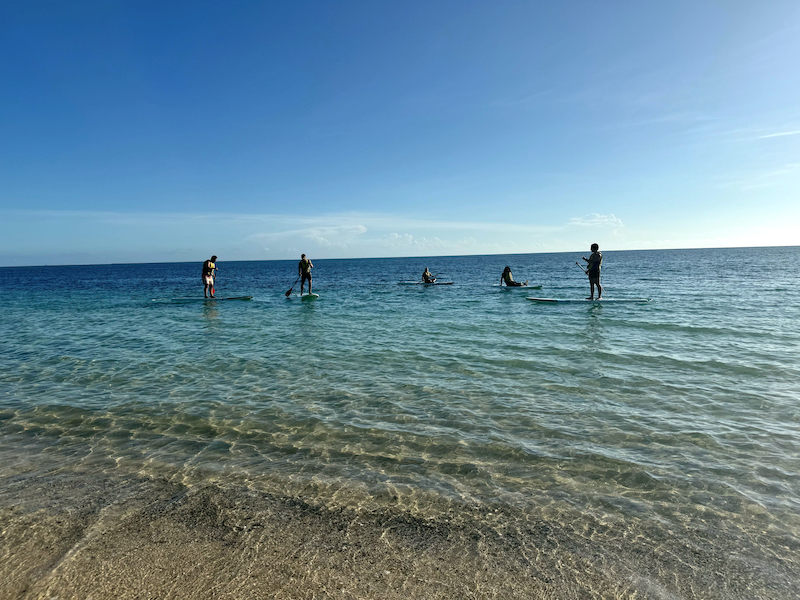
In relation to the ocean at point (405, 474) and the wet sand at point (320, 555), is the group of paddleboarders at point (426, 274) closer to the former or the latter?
the ocean at point (405, 474)

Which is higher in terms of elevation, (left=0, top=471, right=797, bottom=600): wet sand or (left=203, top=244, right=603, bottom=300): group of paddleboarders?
(left=203, top=244, right=603, bottom=300): group of paddleboarders

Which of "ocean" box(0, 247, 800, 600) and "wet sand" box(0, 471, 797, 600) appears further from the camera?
"ocean" box(0, 247, 800, 600)

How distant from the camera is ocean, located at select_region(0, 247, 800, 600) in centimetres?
332

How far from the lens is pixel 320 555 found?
3527 mm

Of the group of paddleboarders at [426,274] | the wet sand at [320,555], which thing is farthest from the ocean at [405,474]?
the group of paddleboarders at [426,274]

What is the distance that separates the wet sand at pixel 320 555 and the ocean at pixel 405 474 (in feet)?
0.06

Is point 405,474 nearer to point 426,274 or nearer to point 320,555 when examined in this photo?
point 320,555

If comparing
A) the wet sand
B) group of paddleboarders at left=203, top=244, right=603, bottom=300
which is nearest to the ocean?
the wet sand

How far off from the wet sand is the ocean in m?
0.02

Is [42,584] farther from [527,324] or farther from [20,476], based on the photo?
[527,324]

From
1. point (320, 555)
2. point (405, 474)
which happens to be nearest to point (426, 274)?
point (405, 474)

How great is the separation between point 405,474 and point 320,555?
1.66 meters

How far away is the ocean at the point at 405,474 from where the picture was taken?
10.9 ft

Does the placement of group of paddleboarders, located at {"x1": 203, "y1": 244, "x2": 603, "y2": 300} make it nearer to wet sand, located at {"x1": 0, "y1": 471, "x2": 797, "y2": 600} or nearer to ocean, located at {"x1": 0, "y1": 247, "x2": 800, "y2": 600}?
ocean, located at {"x1": 0, "y1": 247, "x2": 800, "y2": 600}
